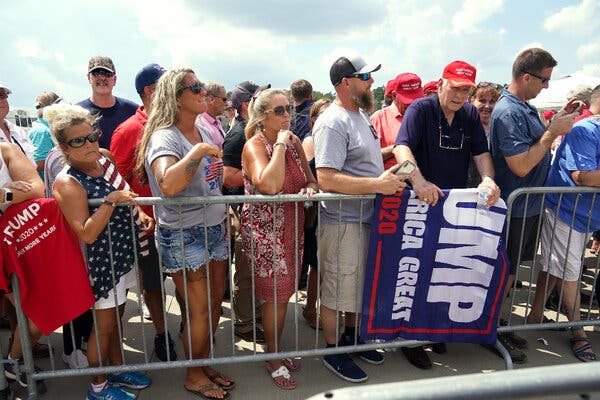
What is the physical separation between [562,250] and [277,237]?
2475 mm

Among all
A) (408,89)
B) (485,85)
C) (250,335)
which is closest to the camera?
(250,335)

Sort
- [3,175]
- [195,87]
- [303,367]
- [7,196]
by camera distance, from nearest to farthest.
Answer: [7,196] → [3,175] → [195,87] → [303,367]

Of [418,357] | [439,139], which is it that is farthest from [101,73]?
[418,357]

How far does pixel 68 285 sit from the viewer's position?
8.70 ft

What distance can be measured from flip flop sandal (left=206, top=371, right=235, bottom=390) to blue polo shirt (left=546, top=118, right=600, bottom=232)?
2.99m

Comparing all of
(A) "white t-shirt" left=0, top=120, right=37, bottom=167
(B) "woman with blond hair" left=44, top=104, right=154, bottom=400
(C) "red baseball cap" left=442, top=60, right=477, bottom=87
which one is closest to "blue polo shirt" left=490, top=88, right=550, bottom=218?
(C) "red baseball cap" left=442, top=60, right=477, bottom=87

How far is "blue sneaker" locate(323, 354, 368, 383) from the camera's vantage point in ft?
10.5

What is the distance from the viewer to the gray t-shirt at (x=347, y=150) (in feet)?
9.64

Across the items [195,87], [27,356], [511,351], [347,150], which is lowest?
[511,351]

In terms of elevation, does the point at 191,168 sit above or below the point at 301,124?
below

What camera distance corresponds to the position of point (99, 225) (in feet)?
Result: 8.44

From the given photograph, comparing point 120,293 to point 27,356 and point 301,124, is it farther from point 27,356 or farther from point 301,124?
point 301,124

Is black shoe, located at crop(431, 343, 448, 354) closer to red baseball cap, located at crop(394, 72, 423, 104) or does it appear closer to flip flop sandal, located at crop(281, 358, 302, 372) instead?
flip flop sandal, located at crop(281, 358, 302, 372)

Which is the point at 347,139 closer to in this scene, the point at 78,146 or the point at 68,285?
the point at 78,146
